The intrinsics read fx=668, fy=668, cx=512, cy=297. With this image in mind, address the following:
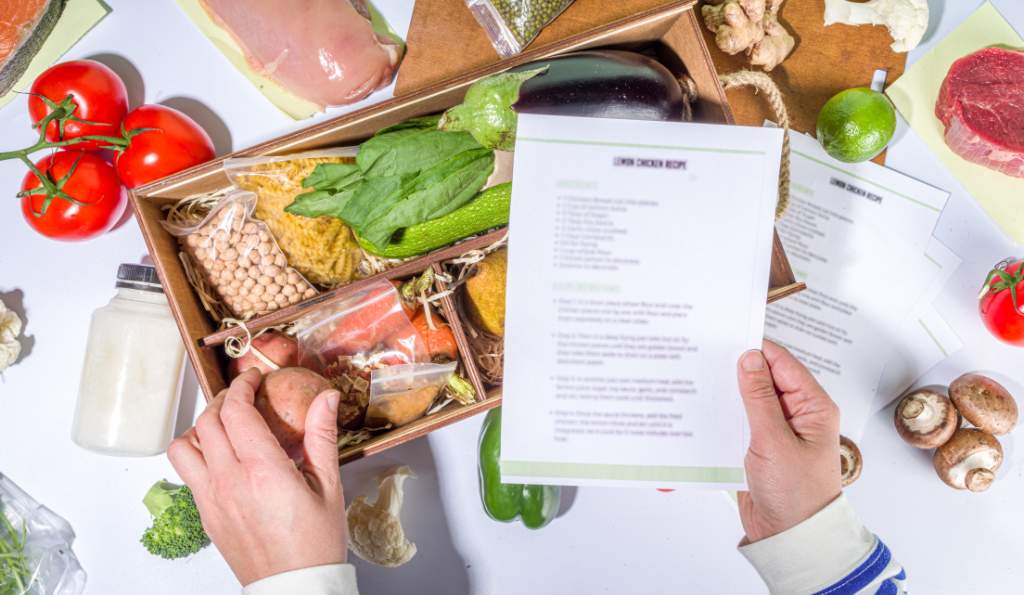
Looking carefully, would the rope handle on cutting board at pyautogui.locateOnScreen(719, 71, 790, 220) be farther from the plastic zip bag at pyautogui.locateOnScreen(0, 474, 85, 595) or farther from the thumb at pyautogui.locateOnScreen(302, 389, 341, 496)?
the plastic zip bag at pyautogui.locateOnScreen(0, 474, 85, 595)

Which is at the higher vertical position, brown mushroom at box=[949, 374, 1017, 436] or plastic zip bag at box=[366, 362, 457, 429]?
plastic zip bag at box=[366, 362, 457, 429]

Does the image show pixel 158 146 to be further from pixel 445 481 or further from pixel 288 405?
pixel 445 481

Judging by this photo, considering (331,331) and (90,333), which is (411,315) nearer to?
(331,331)

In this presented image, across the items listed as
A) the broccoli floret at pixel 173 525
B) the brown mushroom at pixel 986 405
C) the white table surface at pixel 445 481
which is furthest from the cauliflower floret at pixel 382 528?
the brown mushroom at pixel 986 405

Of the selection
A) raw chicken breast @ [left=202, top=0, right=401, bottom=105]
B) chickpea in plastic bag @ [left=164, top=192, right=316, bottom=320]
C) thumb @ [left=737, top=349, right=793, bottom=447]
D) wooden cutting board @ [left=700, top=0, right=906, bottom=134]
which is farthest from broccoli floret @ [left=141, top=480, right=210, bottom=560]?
wooden cutting board @ [left=700, top=0, right=906, bottom=134]

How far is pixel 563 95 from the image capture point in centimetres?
111

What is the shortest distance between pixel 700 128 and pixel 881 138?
1.82ft

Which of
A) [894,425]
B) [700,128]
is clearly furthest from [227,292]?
[894,425]

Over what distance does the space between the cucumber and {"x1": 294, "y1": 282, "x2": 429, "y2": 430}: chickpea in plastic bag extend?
0.09 metres

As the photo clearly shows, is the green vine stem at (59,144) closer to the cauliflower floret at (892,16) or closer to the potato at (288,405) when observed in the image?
the potato at (288,405)

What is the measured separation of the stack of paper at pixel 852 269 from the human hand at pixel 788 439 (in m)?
0.41

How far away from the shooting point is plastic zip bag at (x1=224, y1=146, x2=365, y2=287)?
1146mm

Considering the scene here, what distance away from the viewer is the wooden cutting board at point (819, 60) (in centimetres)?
143

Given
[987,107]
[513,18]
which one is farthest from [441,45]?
[987,107]
